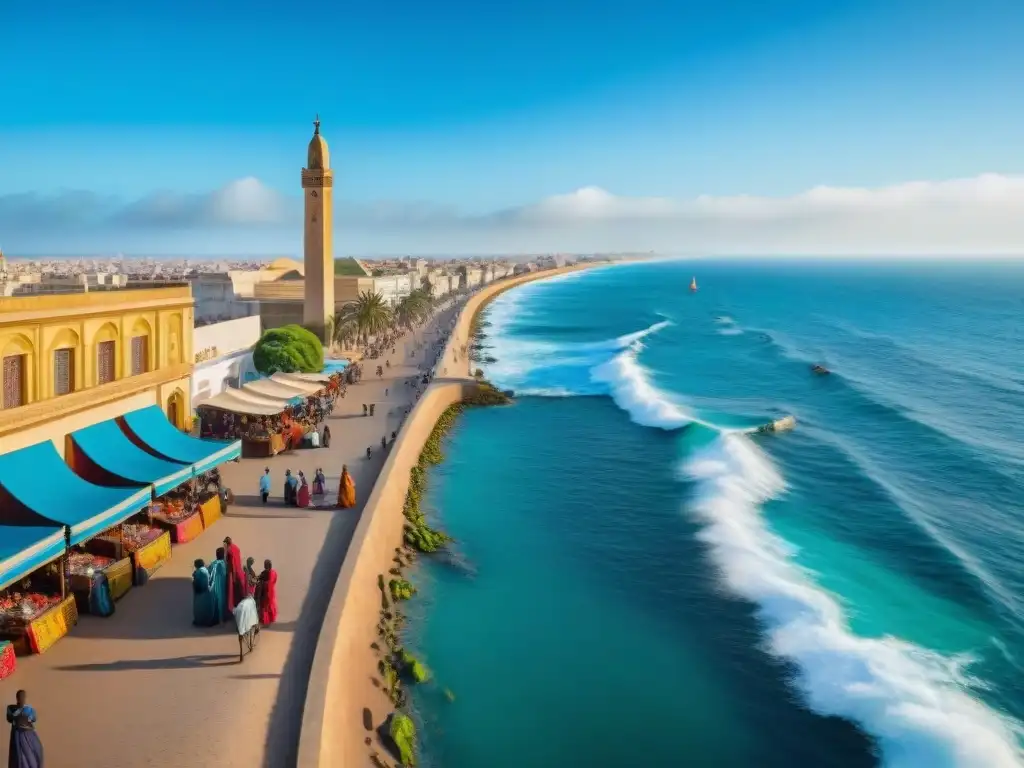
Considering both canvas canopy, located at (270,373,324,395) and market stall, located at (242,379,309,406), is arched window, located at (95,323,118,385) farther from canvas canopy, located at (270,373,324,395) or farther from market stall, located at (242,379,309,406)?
canvas canopy, located at (270,373,324,395)

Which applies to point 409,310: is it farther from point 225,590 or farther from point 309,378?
point 225,590

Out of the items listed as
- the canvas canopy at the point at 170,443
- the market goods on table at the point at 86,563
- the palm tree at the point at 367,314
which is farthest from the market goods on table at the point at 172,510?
the palm tree at the point at 367,314

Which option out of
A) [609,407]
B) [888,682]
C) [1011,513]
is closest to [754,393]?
[609,407]

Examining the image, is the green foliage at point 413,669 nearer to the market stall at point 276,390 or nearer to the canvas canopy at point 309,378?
the market stall at point 276,390

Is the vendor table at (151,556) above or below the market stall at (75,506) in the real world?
below

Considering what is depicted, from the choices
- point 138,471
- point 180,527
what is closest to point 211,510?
point 180,527
